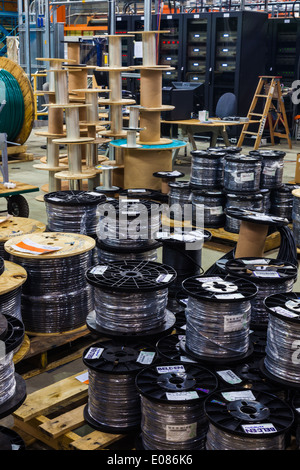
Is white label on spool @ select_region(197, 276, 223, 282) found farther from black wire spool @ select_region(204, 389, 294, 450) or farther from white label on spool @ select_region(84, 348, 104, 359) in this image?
black wire spool @ select_region(204, 389, 294, 450)

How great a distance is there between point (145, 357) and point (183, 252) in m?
1.32

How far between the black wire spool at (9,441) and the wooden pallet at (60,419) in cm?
31

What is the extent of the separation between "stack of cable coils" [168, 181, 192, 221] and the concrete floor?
605 mm

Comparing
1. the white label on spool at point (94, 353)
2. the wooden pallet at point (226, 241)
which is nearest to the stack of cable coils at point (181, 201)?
the wooden pallet at point (226, 241)

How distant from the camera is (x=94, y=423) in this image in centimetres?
279

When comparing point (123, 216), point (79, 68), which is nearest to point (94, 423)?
point (123, 216)

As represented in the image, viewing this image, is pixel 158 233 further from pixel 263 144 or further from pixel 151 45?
pixel 263 144

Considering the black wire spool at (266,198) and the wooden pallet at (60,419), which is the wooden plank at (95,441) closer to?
the wooden pallet at (60,419)

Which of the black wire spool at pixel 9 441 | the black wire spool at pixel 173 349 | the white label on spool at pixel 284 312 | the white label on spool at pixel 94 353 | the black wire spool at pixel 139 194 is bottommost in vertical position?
the black wire spool at pixel 9 441

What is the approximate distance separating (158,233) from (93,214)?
652 millimetres

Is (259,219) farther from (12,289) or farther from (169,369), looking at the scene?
(12,289)

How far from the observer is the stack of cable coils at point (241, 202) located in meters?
5.70

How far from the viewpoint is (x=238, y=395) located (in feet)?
8.18

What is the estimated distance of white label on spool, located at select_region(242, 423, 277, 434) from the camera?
223 centimetres
